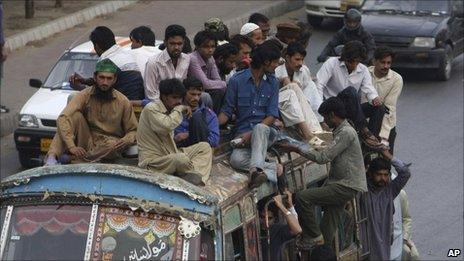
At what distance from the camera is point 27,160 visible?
1641cm

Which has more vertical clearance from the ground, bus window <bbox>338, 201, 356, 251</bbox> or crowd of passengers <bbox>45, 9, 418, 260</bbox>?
crowd of passengers <bbox>45, 9, 418, 260</bbox>

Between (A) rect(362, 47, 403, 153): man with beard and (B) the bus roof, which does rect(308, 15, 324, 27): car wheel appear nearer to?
(A) rect(362, 47, 403, 153): man with beard

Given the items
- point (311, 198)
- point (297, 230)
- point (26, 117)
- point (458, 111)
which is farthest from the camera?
point (458, 111)

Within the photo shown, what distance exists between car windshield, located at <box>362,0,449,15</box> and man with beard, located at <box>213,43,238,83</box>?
11206mm

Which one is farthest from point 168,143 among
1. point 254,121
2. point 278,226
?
point 254,121

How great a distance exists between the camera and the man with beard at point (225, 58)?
11.7m

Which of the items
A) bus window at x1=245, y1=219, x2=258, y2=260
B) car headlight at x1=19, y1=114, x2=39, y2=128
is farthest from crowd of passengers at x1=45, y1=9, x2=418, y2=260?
car headlight at x1=19, y1=114, x2=39, y2=128

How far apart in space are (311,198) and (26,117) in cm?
697

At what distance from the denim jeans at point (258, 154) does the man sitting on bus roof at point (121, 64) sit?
145 centimetres

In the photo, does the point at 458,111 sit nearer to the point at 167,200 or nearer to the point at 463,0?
the point at 463,0

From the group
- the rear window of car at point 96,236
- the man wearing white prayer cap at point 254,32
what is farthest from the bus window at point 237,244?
the man wearing white prayer cap at point 254,32

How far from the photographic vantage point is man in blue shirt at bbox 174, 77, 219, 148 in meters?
9.88

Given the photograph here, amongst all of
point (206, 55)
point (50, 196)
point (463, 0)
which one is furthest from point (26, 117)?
point (463, 0)

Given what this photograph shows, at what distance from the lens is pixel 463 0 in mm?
23062
